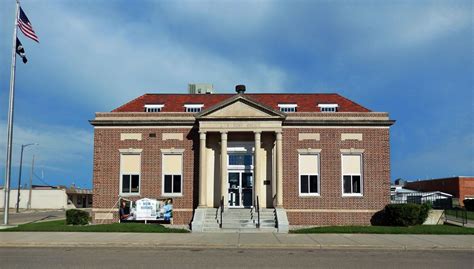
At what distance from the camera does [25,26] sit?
27.5 meters

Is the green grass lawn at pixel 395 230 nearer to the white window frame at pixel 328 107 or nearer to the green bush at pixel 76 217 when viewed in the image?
the white window frame at pixel 328 107

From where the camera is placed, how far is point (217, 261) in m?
13.7

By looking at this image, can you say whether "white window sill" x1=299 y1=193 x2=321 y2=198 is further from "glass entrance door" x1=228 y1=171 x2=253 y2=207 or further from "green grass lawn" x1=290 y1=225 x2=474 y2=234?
"green grass lawn" x1=290 y1=225 x2=474 y2=234

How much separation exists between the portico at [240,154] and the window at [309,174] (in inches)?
66.3

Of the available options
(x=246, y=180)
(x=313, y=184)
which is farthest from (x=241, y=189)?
(x=313, y=184)

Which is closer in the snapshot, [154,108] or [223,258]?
[223,258]

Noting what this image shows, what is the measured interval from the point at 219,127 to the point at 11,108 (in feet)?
37.2

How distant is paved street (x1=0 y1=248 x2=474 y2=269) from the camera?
1307 centimetres

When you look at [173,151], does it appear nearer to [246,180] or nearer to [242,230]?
[246,180]

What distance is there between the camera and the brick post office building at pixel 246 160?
28.4 metres

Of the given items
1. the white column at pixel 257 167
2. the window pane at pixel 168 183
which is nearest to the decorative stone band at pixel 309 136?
the white column at pixel 257 167

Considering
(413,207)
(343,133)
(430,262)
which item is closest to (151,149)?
(343,133)

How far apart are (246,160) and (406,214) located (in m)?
9.41

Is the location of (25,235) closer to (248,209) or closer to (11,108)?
(11,108)
